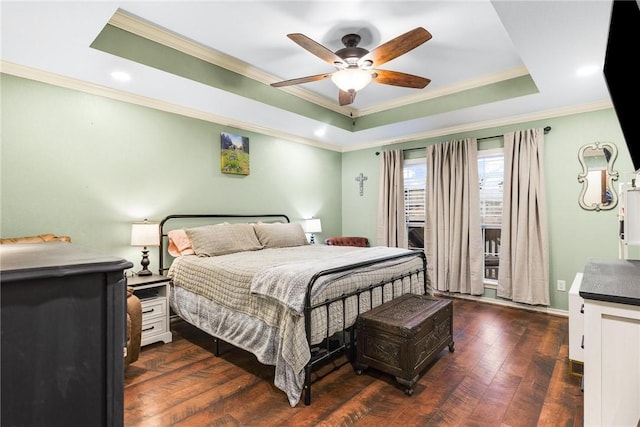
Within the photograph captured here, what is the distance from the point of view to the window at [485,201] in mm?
4266

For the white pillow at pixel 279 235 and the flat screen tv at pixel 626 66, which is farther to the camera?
the white pillow at pixel 279 235

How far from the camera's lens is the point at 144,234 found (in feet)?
9.96

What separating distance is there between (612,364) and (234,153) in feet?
12.8

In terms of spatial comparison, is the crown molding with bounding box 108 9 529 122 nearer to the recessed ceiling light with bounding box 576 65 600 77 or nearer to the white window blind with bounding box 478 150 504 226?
the recessed ceiling light with bounding box 576 65 600 77

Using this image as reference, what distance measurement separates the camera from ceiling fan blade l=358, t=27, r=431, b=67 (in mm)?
2137

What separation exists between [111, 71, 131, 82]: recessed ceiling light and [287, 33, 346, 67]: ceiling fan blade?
163cm

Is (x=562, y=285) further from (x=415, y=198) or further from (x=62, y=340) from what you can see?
(x=62, y=340)

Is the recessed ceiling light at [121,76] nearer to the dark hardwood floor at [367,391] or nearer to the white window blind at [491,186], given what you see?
the dark hardwood floor at [367,391]

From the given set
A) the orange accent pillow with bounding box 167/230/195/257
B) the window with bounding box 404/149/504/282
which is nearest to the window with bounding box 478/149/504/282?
the window with bounding box 404/149/504/282

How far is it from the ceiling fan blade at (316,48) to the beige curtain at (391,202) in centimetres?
271

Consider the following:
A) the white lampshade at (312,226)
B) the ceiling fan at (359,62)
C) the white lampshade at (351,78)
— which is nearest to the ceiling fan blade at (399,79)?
the ceiling fan at (359,62)

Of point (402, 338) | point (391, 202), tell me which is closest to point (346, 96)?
point (402, 338)

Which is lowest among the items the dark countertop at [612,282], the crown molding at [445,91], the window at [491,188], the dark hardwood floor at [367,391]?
the dark hardwood floor at [367,391]

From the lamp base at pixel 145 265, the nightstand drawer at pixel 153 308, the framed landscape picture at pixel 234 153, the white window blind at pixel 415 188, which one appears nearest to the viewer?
the nightstand drawer at pixel 153 308
